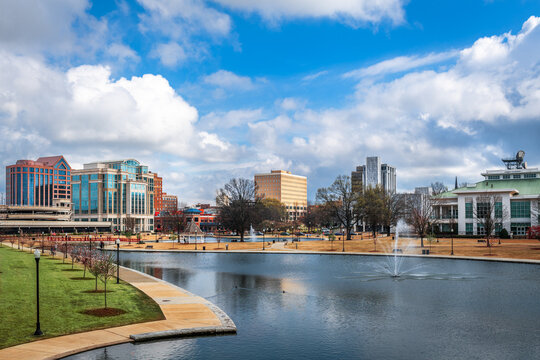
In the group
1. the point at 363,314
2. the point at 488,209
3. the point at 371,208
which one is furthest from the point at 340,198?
the point at 363,314

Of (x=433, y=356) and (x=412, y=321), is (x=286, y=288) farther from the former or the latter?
(x=433, y=356)

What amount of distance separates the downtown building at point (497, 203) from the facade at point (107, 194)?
11411 centimetres

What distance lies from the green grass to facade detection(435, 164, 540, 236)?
272 feet

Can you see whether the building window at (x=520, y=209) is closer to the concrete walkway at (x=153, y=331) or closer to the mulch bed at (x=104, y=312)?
the concrete walkway at (x=153, y=331)

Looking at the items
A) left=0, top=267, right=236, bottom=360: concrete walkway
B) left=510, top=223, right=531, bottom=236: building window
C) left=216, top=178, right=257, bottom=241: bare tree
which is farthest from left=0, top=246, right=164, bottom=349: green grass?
left=510, top=223, right=531, bottom=236: building window

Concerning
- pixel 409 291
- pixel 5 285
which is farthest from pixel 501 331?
pixel 5 285

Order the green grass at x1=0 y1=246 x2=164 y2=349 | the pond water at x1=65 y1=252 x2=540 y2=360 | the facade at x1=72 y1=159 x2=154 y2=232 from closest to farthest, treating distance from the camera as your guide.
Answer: the pond water at x1=65 y1=252 x2=540 y2=360 < the green grass at x1=0 y1=246 x2=164 y2=349 < the facade at x1=72 y1=159 x2=154 y2=232

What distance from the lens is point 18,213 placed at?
16762 cm

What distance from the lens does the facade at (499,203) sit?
9800 cm

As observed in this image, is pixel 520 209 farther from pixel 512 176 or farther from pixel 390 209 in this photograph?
pixel 390 209

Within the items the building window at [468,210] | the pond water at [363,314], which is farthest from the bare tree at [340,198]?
the pond water at [363,314]

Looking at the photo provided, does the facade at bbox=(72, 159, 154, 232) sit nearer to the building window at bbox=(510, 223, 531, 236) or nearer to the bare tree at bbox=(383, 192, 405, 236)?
the bare tree at bbox=(383, 192, 405, 236)

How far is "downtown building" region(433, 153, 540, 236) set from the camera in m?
97.9

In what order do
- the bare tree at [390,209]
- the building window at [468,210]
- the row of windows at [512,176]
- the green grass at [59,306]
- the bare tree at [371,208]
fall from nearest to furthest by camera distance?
the green grass at [59,306], the bare tree at [371,208], the building window at [468,210], the bare tree at [390,209], the row of windows at [512,176]
